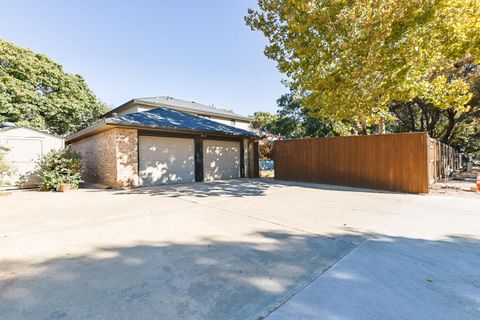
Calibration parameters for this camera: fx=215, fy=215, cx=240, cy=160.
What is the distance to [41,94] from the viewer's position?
1703 centimetres

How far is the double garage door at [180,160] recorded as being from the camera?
927cm

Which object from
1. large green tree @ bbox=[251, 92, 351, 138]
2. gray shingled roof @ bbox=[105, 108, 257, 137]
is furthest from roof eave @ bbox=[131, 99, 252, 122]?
gray shingled roof @ bbox=[105, 108, 257, 137]

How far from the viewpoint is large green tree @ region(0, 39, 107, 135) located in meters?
15.2

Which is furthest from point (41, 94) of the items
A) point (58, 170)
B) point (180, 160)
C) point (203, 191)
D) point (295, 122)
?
point (295, 122)

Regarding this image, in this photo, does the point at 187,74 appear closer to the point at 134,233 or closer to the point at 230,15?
the point at 230,15

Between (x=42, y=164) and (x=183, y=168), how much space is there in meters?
5.62

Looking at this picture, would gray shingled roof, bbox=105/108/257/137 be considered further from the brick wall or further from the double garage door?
the double garage door

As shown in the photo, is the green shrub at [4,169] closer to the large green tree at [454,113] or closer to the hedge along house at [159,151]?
the hedge along house at [159,151]

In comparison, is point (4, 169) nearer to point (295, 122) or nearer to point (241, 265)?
point (241, 265)

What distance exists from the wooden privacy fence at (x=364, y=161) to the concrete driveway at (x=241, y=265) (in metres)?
3.15

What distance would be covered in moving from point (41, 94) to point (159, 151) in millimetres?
15009

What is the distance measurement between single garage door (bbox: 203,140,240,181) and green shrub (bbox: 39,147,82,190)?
18.0 ft

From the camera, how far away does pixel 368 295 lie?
1.84 m

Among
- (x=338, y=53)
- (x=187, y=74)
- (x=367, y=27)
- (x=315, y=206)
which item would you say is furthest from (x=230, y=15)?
(x=315, y=206)
